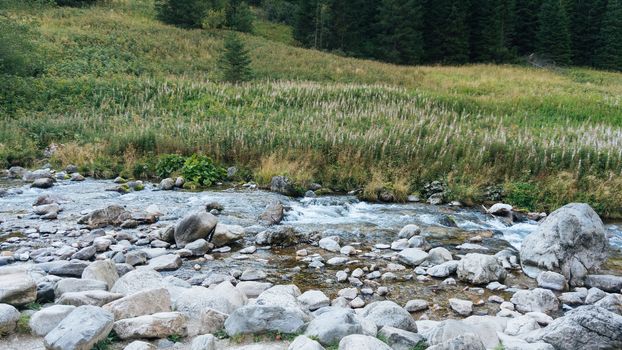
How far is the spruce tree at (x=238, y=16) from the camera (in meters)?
59.0

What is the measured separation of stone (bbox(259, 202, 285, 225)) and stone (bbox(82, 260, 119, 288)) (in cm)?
448

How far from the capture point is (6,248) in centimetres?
948

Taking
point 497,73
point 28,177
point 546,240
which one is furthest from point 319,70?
point 546,240

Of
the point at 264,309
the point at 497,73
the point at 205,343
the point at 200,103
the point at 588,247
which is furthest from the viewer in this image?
the point at 497,73

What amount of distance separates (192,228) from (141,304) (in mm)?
3947

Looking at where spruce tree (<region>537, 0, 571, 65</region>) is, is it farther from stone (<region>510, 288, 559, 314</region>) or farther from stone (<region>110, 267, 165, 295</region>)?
stone (<region>110, 267, 165, 295</region>)

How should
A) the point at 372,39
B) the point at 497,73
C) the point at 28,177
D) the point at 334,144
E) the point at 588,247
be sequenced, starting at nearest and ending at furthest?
the point at 588,247 < the point at 28,177 < the point at 334,144 < the point at 497,73 < the point at 372,39

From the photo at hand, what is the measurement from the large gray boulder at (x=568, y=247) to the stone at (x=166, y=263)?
6117mm

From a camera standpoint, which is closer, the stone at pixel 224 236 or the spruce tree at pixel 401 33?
the stone at pixel 224 236

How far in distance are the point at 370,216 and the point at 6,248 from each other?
770 centimetres

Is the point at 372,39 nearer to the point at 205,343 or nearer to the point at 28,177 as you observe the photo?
the point at 28,177

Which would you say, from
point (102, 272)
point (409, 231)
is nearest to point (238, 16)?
point (409, 231)

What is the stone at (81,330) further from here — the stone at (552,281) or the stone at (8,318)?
the stone at (552,281)

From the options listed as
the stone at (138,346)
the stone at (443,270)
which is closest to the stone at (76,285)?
the stone at (138,346)
